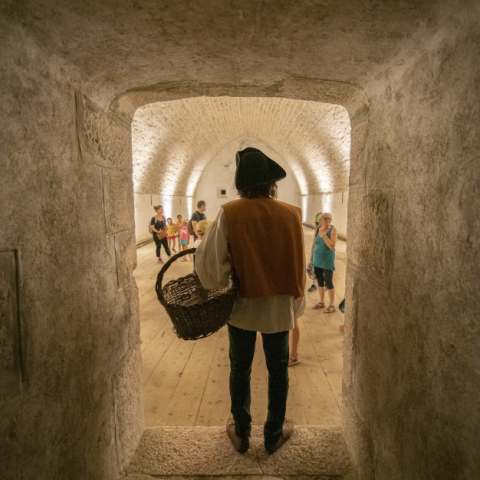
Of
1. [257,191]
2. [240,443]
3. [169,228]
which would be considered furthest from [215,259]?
[169,228]

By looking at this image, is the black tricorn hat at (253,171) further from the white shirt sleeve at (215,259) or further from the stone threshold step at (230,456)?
the stone threshold step at (230,456)

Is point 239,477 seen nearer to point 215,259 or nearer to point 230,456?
point 230,456

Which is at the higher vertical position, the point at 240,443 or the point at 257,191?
the point at 257,191

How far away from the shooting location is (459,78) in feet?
2.58

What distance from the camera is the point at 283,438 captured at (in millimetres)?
1717

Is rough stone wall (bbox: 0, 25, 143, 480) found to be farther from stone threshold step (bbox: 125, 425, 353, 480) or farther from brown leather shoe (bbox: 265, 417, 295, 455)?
brown leather shoe (bbox: 265, 417, 295, 455)

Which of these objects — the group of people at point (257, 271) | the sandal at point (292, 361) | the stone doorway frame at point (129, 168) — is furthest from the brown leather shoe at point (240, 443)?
the sandal at point (292, 361)

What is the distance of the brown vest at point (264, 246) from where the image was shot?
56.3 inches

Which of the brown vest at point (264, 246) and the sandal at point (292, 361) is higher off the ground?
the brown vest at point (264, 246)

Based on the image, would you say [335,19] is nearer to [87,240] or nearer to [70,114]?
[70,114]

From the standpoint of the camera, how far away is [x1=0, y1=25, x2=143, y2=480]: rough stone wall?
0.85m

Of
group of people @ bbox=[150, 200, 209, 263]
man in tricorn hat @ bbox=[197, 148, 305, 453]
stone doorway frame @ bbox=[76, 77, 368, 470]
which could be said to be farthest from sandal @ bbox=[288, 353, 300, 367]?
group of people @ bbox=[150, 200, 209, 263]

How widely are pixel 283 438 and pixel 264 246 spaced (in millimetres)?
1104

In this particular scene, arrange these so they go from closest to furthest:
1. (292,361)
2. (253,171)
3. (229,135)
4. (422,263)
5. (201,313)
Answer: (422,263) → (201,313) → (253,171) → (292,361) → (229,135)
